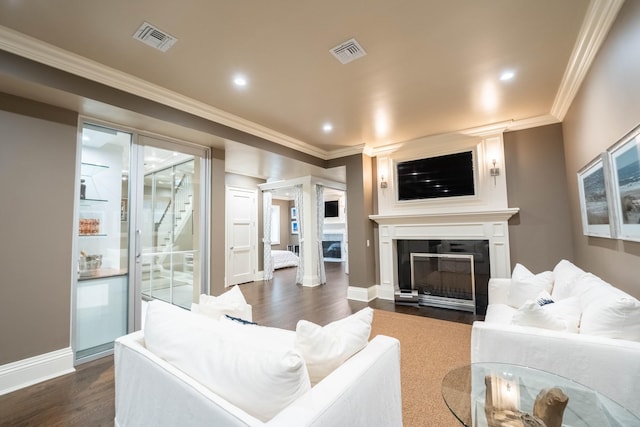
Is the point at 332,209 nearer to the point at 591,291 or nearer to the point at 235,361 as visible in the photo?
the point at 591,291

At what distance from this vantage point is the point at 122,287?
305 cm

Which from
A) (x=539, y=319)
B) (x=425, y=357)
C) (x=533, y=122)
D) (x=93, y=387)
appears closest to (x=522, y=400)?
(x=539, y=319)

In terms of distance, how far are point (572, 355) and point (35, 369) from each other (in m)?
3.94

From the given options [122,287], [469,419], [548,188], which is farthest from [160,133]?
[548,188]

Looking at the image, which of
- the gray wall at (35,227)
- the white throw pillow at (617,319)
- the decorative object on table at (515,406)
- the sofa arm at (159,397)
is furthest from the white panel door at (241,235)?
the white throw pillow at (617,319)

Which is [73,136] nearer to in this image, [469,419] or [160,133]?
[160,133]

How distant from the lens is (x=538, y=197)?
3854 millimetres

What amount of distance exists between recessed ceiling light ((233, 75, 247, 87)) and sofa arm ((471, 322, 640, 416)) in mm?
2949

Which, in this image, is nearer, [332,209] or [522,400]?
[522,400]

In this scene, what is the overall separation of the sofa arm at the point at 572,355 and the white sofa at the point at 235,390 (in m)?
0.74

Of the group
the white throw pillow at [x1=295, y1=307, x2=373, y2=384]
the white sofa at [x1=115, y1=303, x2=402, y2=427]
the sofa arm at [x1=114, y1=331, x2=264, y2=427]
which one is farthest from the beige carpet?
the sofa arm at [x1=114, y1=331, x2=264, y2=427]

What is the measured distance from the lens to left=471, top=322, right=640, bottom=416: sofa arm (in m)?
1.33

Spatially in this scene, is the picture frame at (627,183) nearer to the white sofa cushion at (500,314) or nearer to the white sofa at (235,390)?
the white sofa cushion at (500,314)

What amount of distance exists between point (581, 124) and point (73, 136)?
5.15 m
